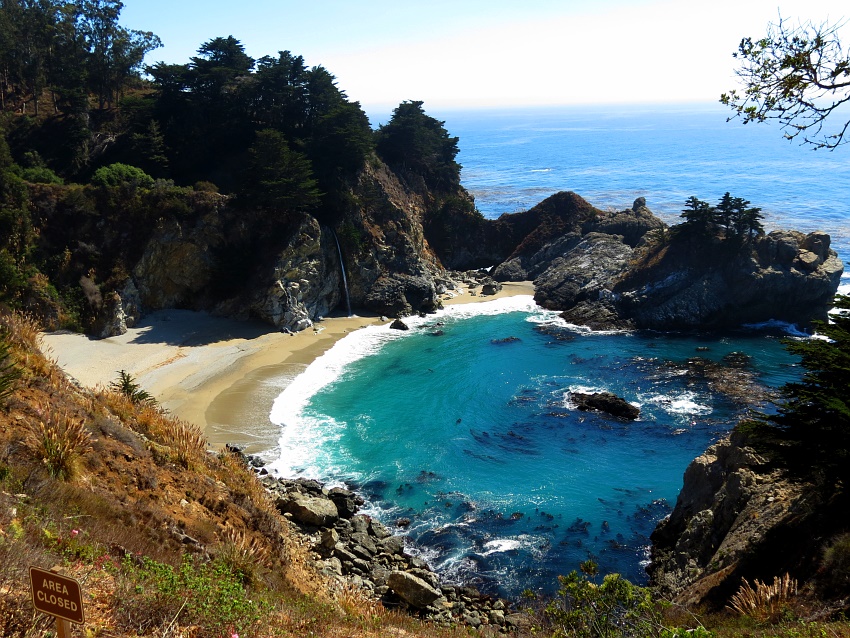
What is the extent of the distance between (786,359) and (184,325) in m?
36.1

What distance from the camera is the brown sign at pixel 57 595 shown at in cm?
436

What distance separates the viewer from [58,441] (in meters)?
10.1

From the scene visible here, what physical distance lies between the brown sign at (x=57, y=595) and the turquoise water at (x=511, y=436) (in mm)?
14759

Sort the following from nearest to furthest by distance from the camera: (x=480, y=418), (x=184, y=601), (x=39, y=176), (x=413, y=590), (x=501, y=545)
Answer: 1. (x=184, y=601)
2. (x=413, y=590)
3. (x=501, y=545)
4. (x=480, y=418)
5. (x=39, y=176)

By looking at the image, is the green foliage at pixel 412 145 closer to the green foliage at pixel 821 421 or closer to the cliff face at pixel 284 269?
the cliff face at pixel 284 269

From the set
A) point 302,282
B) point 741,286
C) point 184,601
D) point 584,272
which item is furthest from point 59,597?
point 584,272

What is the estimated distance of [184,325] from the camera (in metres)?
36.0

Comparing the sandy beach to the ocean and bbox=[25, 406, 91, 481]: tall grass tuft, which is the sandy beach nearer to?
the ocean

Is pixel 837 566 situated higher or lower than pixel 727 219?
lower

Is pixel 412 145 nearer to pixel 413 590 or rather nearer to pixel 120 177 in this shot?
pixel 120 177

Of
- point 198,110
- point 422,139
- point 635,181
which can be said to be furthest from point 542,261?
point 635,181

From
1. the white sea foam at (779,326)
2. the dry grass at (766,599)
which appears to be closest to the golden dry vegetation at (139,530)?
the dry grass at (766,599)

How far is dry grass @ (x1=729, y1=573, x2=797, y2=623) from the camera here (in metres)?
9.59

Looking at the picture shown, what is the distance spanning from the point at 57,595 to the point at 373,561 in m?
14.3
